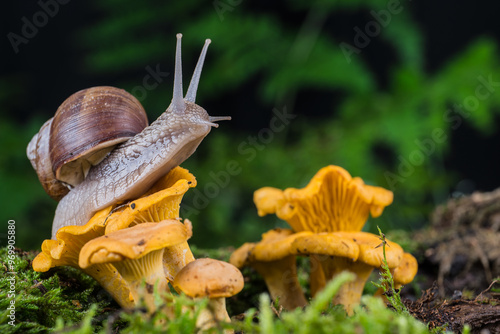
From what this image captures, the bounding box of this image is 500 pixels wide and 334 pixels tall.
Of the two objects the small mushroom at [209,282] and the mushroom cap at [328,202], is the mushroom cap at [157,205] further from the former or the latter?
the mushroom cap at [328,202]

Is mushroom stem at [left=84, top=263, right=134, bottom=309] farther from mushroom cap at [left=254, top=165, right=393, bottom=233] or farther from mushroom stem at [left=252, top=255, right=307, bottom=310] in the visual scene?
mushroom cap at [left=254, top=165, right=393, bottom=233]

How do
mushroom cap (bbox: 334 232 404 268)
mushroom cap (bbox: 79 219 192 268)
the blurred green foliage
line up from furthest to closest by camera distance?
the blurred green foliage
mushroom cap (bbox: 334 232 404 268)
mushroom cap (bbox: 79 219 192 268)

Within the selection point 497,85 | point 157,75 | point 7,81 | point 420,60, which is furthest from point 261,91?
point 7,81

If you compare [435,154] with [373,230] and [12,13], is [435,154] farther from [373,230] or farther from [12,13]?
[12,13]

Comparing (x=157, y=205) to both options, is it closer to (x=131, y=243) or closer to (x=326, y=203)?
(x=131, y=243)

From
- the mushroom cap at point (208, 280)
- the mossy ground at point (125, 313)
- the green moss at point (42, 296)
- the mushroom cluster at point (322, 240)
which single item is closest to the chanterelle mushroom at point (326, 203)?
the mushroom cluster at point (322, 240)

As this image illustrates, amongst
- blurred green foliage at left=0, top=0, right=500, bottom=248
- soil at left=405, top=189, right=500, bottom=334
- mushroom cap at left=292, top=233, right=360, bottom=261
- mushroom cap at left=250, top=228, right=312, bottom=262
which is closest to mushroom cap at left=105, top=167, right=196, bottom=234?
mushroom cap at left=250, top=228, right=312, bottom=262

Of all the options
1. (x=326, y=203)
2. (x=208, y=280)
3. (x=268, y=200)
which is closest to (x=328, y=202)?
(x=326, y=203)
